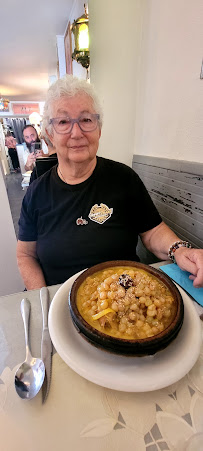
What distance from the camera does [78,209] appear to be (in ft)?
3.09

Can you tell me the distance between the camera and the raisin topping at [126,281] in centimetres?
52

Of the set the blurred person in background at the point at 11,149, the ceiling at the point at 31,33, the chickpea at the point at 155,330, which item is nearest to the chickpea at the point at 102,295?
the chickpea at the point at 155,330

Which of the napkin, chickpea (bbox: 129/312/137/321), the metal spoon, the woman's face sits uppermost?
the woman's face

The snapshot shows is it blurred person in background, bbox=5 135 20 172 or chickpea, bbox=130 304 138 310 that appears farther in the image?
blurred person in background, bbox=5 135 20 172

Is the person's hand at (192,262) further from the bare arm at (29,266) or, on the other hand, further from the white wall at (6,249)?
the white wall at (6,249)

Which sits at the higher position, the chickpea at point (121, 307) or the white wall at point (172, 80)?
the white wall at point (172, 80)

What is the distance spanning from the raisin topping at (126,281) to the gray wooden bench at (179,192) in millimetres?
534

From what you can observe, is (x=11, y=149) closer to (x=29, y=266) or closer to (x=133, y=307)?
(x=29, y=266)

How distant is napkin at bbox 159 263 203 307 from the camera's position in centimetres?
62

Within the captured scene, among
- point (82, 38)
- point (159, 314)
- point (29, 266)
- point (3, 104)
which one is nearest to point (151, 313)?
point (159, 314)

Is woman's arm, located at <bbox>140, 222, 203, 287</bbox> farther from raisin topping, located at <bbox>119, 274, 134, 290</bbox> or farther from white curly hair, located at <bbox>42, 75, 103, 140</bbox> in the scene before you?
white curly hair, located at <bbox>42, 75, 103, 140</bbox>

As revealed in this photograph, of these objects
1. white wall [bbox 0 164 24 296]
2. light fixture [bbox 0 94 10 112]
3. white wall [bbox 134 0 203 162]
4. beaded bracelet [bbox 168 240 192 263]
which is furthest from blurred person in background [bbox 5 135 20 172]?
beaded bracelet [bbox 168 240 192 263]

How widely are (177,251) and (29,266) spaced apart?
644 mm

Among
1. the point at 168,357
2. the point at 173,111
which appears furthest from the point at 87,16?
the point at 168,357
